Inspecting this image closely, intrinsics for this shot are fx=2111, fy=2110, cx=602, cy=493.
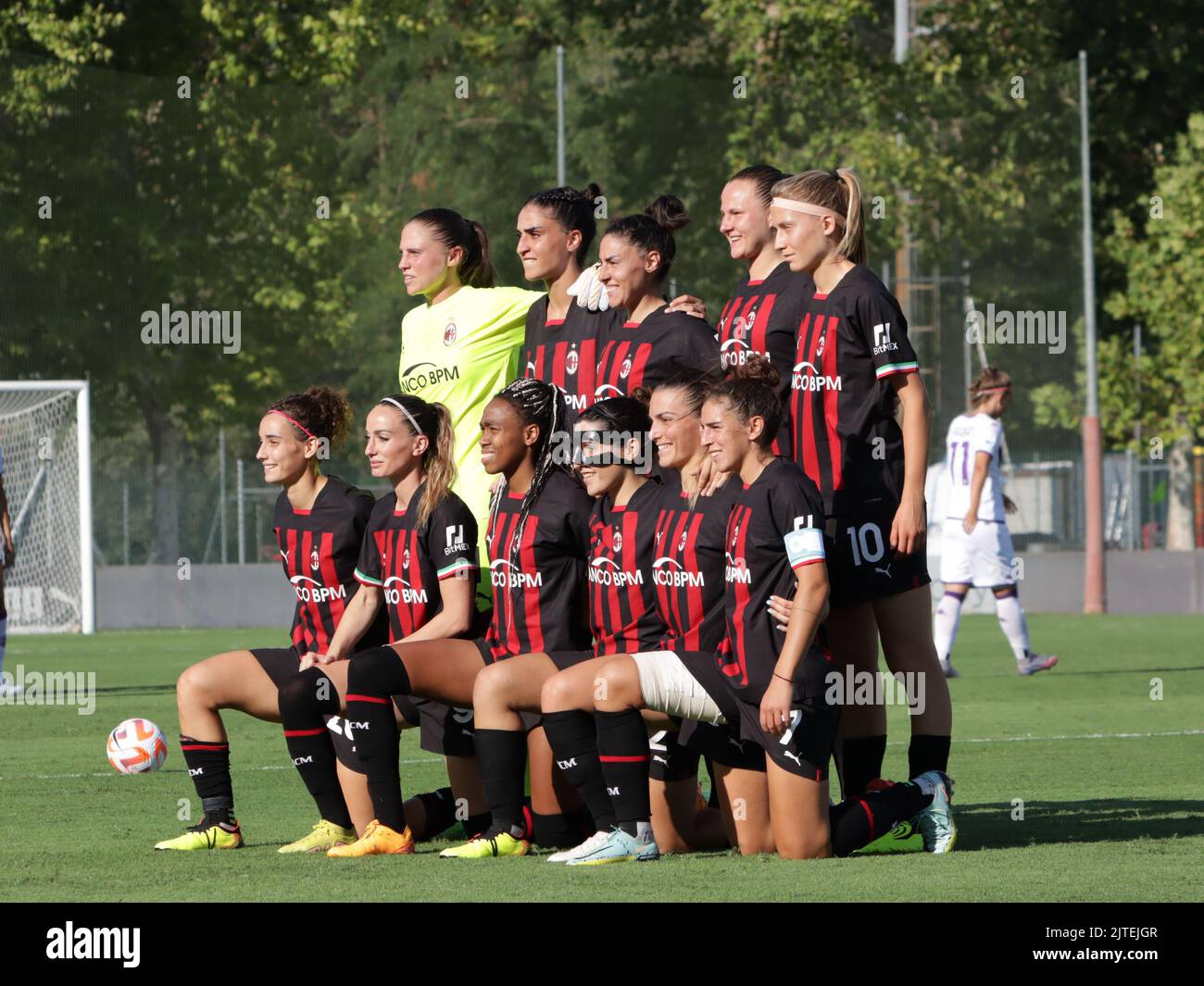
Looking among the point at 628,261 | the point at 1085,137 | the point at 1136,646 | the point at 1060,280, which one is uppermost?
the point at 1085,137

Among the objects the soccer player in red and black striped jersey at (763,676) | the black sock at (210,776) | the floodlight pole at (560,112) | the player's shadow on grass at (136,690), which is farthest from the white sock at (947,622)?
the floodlight pole at (560,112)

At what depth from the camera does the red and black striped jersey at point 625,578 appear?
694 cm

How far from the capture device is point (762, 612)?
6.71 meters

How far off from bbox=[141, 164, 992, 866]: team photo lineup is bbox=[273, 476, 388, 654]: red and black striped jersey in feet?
0.03

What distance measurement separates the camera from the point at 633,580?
6.96 metres

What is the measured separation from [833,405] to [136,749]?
3.91 m

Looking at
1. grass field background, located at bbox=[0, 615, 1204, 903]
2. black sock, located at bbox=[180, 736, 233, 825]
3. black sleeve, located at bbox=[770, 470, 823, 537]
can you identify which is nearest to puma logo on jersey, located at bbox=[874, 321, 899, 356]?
black sleeve, located at bbox=[770, 470, 823, 537]

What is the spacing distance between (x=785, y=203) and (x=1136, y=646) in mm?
12616

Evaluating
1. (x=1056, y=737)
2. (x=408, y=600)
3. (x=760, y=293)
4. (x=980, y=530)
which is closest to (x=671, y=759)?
(x=408, y=600)

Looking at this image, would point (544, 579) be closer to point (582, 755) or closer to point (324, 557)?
point (582, 755)

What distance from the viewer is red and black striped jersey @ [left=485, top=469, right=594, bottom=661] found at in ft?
23.4

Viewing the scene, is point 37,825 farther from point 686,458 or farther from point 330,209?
point 330,209
